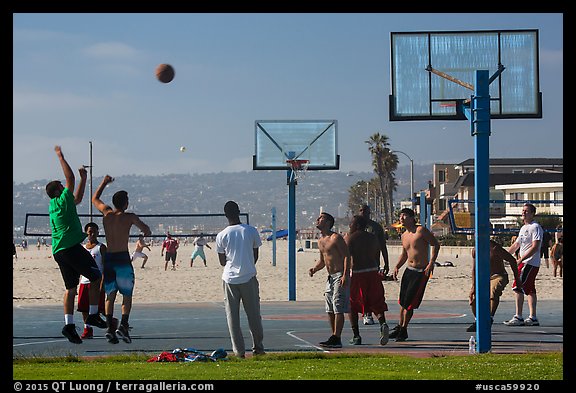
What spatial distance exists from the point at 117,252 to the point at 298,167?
1214 cm

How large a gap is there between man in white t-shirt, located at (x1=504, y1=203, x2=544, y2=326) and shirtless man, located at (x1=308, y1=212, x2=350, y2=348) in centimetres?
406

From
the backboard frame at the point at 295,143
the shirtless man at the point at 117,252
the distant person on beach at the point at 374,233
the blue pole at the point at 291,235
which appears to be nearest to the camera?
the shirtless man at the point at 117,252

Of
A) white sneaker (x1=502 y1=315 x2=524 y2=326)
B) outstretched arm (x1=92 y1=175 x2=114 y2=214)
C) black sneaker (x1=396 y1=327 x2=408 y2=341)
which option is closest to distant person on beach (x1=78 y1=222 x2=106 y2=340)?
outstretched arm (x1=92 y1=175 x2=114 y2=214)

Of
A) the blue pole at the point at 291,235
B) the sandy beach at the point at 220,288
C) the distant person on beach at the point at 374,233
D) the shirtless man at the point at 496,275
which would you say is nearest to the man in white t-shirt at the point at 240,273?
the distant person on beach at the point at 374,233

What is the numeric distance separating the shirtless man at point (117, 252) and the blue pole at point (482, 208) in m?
4.54

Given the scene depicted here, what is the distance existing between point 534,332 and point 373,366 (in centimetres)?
637

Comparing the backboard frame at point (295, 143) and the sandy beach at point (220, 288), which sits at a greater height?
the backboard frame at point (295, 143)

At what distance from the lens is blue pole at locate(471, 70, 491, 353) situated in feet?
43.8

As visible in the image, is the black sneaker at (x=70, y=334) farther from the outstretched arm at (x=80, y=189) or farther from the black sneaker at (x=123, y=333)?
the outstretched arm at (x=80, y=189)

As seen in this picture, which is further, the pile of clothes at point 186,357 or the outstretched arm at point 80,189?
the outstretched arm at point 80,189

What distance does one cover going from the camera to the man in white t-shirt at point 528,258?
699 inches

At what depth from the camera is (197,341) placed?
15.8 m

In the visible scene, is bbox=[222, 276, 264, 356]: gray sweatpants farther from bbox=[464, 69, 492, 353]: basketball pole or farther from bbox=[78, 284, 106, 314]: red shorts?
bbox=[78, 284, 106, 314]: red shorts
